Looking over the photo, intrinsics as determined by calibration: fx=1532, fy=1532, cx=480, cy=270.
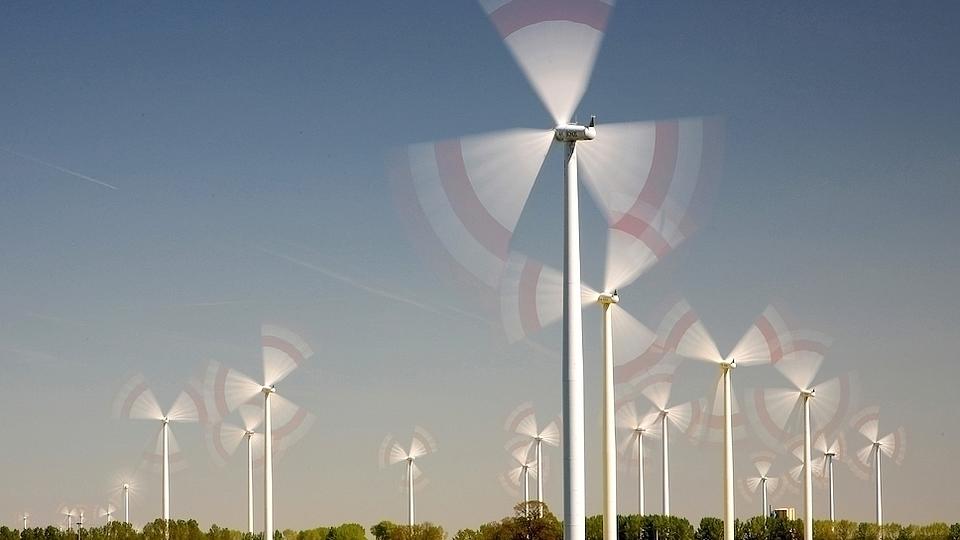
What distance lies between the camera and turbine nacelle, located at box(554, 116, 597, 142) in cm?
4753

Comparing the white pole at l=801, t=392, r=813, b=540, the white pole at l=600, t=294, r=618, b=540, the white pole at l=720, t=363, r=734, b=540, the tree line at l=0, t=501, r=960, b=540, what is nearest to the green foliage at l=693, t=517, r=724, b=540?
the tree line at l=0, t=501, r=960, b=540

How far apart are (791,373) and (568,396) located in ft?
241

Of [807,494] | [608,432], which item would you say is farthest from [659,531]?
[608,432]

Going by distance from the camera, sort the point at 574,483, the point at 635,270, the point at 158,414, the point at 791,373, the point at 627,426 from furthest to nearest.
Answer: the point at 627,426
the point at 158,414
the point at 791,373
the point at 635,270
the point at 574,483

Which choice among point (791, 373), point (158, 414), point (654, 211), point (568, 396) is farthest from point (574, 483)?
point (158, 414)

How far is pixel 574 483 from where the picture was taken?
45875 millimetres

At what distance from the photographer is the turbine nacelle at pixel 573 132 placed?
47.5 meters

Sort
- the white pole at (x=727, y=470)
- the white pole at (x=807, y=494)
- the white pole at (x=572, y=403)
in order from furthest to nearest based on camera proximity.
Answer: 1. the white pole at (x=807, y=494)
2. the white pole at (x=727, y=470)
3. the white pole at (x=572, y=403)

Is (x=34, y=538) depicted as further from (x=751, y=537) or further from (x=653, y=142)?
(x=653, y=142)

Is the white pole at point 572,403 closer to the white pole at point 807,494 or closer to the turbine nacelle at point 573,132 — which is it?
the turbine nacelle at point 573,132

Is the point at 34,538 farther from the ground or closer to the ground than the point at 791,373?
closer to the ground

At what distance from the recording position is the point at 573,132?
47562 mm

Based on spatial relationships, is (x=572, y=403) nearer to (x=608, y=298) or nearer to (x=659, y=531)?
Result: (x=608, y=298)

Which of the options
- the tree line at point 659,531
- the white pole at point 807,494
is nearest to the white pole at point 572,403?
the white pole at point 807,494
